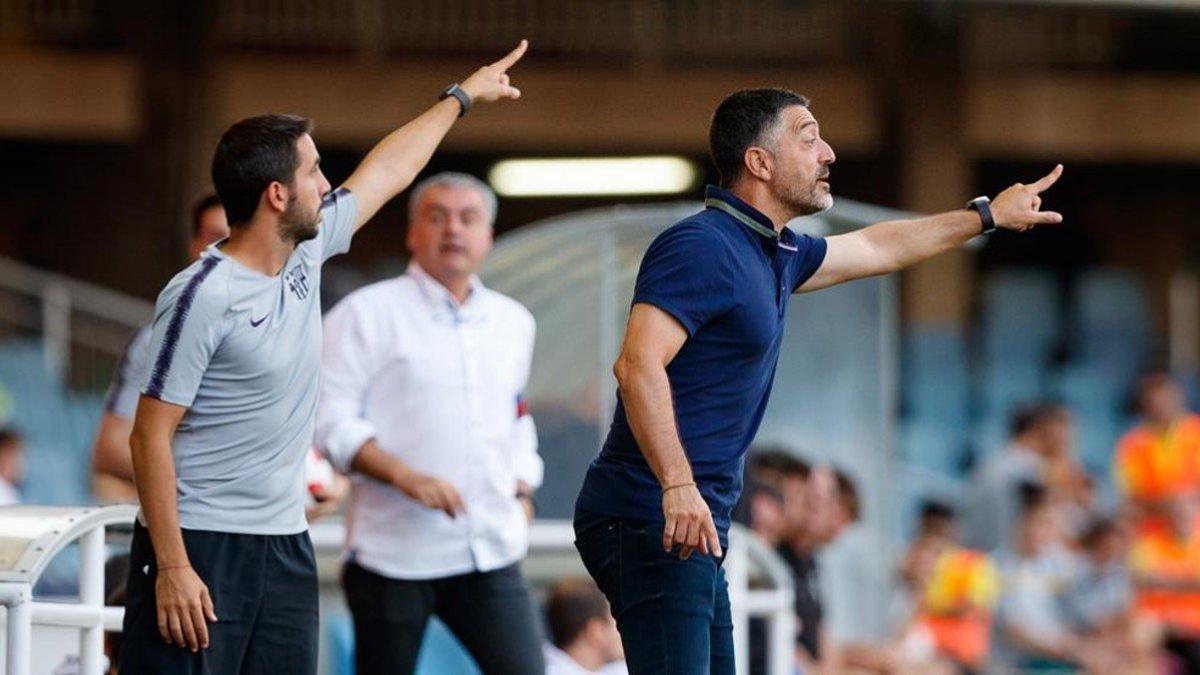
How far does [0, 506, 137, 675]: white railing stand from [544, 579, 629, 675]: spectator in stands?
248 cm

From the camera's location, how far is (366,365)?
6.70 meters

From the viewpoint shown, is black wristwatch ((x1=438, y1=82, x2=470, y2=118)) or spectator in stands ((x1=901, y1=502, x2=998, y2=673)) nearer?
black wristwatch ((x1=438, y1=82, x2=470, y2=118))

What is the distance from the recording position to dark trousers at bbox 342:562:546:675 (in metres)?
6.41

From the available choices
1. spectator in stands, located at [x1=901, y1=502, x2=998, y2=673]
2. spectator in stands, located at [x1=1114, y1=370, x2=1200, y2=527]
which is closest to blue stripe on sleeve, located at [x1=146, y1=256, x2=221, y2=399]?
spectator in stands, located at [x1=901, y1=502, x2=998, y2=673]

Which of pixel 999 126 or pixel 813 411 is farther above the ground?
pixel 999 126

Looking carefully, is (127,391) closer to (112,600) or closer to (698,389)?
(112,600)

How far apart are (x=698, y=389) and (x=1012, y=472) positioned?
1072cm

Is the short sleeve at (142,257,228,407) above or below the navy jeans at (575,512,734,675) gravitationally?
above

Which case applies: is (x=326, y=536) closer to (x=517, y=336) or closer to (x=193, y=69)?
(x=517, y=336)

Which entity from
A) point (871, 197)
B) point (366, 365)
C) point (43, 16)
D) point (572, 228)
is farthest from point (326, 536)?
point (871, 197)

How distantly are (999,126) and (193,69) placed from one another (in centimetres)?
701

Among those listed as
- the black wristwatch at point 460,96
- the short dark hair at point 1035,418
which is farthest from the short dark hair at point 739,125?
the short dark hair at point 1035,418

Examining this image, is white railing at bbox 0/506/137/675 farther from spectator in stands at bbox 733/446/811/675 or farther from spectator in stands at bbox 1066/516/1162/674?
spectator in stands at bbox 1066/516/1162/674

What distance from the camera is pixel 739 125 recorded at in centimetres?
527
